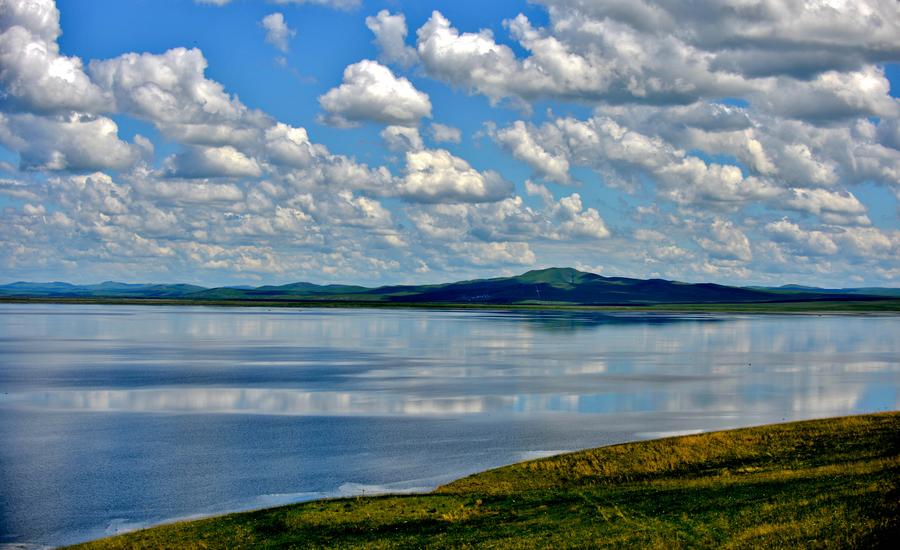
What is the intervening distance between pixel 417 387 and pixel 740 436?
35923 millimetres

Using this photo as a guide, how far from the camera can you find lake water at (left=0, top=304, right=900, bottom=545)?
125 ft

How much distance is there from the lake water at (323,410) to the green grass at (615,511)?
3.86 meters

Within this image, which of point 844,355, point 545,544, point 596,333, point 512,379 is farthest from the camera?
point 596,333

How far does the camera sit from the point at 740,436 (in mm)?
46969

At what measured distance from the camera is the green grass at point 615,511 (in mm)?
26438

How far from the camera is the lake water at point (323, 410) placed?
125ft

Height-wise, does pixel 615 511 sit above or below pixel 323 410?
above

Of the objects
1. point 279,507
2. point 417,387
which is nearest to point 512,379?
point 417,387

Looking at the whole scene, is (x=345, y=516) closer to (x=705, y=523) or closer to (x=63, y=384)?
(x=705, y=523)

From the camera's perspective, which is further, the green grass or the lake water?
the lake water

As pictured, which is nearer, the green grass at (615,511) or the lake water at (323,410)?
the green grass at (615,511)

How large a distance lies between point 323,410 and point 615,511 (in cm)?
3462

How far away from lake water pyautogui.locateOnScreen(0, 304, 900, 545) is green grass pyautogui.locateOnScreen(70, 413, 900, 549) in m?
3.86

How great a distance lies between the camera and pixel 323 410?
62344mm
